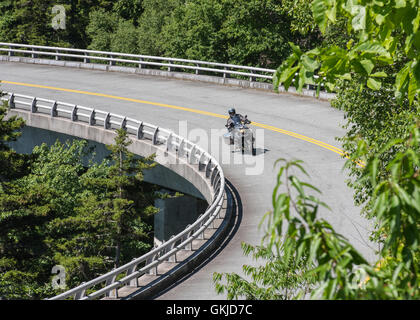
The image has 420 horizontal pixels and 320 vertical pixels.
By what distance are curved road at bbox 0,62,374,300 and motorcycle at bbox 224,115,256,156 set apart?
492 millimetres

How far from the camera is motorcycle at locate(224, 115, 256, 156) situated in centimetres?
2738

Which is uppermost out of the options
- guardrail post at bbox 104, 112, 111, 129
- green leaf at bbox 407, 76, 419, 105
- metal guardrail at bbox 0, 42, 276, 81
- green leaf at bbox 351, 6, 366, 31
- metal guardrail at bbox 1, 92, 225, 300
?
green leaf at bbox 351, 6, 366, 31

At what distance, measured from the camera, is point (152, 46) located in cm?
6469

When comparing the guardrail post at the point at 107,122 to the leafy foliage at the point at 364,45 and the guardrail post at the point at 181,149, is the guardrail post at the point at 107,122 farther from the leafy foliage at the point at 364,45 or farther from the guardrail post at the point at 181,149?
the leafy foliage at the point at 364,45

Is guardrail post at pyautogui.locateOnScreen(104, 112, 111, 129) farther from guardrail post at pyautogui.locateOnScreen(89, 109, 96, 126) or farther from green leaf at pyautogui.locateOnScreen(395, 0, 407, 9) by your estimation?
green leaf at pyautogui.locateOnScreen(395, 0, 407, 9)

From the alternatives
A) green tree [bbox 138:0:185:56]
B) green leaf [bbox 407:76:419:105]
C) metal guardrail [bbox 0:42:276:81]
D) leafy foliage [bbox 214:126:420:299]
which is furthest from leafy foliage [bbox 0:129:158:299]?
green tree [bbox 138:0:185:56]

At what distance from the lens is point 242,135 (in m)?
27.5

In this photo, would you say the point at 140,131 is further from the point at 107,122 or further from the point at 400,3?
the point at 400,3

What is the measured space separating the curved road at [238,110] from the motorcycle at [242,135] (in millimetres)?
492

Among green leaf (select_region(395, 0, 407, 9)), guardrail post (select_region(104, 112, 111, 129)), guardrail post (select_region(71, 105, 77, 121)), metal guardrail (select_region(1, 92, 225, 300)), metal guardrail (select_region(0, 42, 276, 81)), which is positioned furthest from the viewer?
metal guardrail (select_region(0, 42, 276, 81))

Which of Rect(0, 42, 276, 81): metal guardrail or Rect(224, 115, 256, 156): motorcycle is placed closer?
Rect(224, 115, 256, 156): motorcycle

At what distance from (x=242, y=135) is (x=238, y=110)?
6821 mm

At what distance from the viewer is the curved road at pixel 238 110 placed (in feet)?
63.4

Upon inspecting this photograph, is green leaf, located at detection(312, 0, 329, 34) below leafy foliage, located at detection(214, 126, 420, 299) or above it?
above
